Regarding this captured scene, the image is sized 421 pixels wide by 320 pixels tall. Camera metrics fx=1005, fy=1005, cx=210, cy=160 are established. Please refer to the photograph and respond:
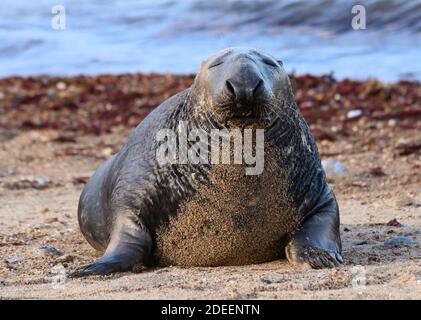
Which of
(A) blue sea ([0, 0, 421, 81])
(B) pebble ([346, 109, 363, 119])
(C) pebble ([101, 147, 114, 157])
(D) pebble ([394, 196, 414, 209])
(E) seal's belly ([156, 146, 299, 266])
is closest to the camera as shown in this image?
(E) seal's belly ([156, 146, 299, 266])

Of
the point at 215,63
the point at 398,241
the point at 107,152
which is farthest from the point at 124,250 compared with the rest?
the point at 107,152

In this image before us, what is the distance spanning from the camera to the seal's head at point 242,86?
4879 millimetres

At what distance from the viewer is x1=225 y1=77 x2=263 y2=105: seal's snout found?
15.9 feet

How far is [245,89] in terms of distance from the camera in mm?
4848

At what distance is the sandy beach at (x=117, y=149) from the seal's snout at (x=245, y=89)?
0.91 meters

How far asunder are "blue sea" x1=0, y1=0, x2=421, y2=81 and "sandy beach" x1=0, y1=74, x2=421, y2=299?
6.51ft

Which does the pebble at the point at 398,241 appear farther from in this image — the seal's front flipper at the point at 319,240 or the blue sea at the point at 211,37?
the blue sea at the point at 211,37

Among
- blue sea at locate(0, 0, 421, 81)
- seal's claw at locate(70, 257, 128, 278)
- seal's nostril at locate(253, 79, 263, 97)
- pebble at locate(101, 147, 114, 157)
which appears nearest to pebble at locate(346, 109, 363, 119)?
blue sea at locate(0, 0, 421, 81)

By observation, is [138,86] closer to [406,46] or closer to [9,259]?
[406,46]

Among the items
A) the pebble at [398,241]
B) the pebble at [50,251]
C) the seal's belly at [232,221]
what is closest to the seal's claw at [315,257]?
the seal's belly at [232,221]

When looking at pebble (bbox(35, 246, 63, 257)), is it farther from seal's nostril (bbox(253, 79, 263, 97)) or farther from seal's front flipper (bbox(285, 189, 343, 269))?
seal's nostril (bbox(253, 79, 263, 97))

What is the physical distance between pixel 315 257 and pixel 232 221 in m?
0.49

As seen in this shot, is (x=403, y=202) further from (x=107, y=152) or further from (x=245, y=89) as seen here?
(x=107, y=152)
